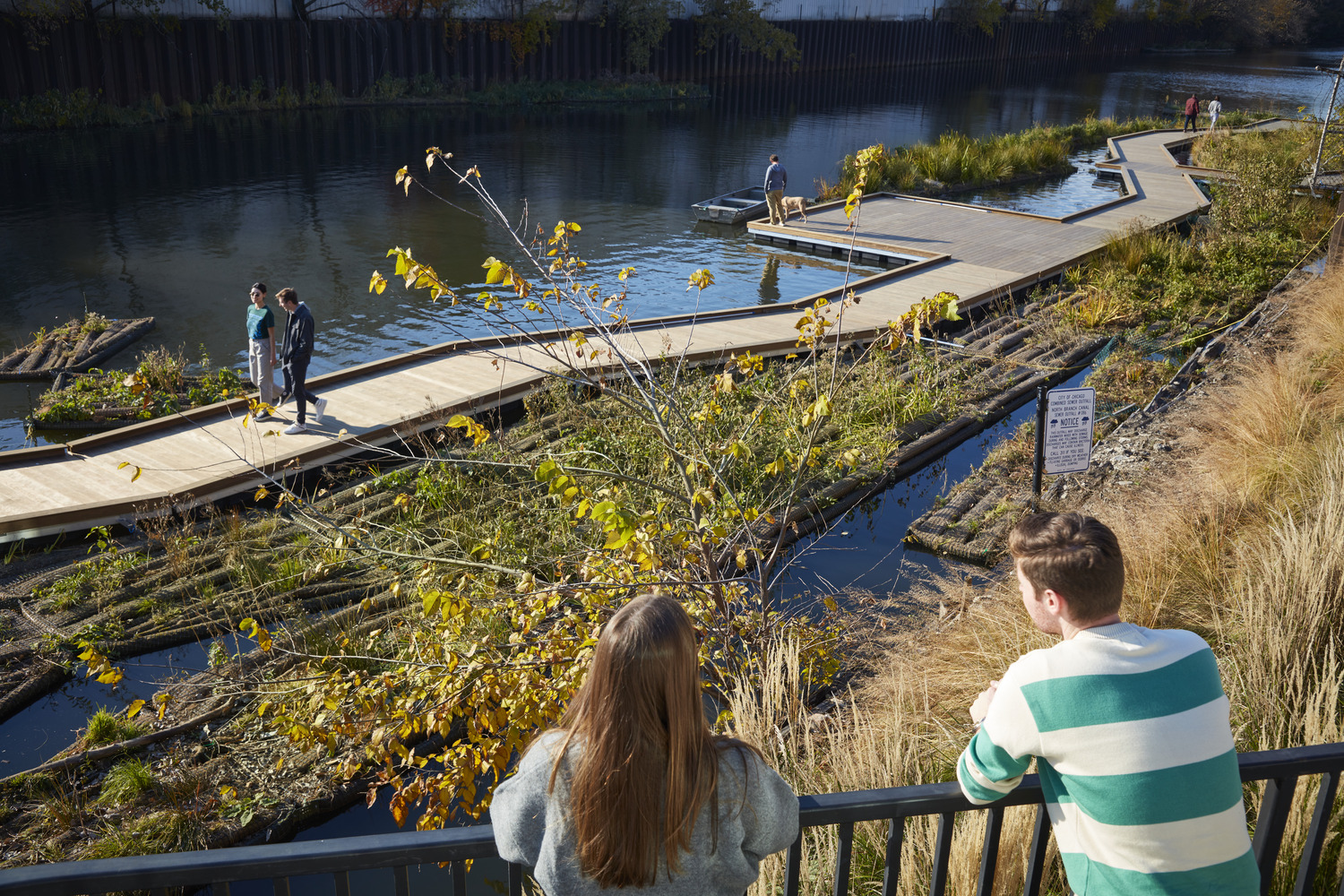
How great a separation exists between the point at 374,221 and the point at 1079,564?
2203 cm

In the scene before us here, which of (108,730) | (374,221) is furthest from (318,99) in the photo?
(108,730)

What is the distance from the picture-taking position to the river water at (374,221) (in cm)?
1076

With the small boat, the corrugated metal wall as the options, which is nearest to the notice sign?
the small boat

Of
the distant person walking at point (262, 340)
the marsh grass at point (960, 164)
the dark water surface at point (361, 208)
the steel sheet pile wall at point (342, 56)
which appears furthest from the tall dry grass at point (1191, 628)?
the steel sheet pile wall at point (342, 56)

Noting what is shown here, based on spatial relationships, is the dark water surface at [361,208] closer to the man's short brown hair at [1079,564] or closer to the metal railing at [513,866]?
the man's short brown hair at [1079,564]

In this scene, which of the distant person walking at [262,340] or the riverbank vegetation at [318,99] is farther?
the riverbank vegetation at [318,99]

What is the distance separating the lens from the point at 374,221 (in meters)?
22.3

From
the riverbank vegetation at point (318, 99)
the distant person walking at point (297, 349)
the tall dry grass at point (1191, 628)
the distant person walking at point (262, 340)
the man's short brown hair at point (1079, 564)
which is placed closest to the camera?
the man's short brown hair at point (1079, 564)

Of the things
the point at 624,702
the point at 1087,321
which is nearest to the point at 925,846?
the point at 624,702

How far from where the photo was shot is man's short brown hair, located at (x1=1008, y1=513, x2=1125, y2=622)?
7.48 feet

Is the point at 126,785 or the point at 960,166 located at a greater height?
the point at 960,166

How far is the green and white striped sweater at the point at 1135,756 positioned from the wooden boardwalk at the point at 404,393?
2576mm

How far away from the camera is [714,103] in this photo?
44.3 m

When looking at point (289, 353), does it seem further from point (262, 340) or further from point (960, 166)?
point (960, 166)
